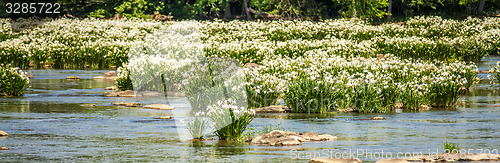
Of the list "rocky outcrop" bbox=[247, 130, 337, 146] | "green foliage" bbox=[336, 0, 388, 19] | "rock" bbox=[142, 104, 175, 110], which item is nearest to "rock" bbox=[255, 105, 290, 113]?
"rock" bbox=[142, 104, 175, 110]

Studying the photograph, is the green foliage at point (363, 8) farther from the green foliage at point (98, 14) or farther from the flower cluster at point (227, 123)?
the flower cluster at point (227, 123)

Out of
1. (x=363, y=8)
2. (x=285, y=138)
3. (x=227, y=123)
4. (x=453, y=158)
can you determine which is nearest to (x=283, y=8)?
(x=363, y=8)

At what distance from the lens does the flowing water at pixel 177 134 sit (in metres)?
8.93

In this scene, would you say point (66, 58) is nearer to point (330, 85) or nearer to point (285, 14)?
point (330, 85)

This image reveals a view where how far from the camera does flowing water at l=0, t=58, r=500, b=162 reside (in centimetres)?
893

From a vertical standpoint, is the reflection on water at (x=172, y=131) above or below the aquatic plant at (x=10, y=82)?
below


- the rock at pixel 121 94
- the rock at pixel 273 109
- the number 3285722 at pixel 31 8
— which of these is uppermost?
the number 3285722 at pixel 31 8

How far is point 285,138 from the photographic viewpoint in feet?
32.7

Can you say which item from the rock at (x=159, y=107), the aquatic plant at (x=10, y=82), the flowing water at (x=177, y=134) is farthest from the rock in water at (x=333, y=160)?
the aquatic plant at (x=10, y=82)

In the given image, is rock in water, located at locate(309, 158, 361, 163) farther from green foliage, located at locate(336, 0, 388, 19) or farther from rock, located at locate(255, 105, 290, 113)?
green foliage, located at locate(336, 0, 388, 19)

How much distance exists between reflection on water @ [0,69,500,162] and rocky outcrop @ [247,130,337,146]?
215 mm

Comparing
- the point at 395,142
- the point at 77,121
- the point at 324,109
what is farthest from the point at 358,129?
the point at 77,121

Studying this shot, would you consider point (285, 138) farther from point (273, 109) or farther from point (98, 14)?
point (98, 14)

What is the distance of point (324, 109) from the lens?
14.0m
